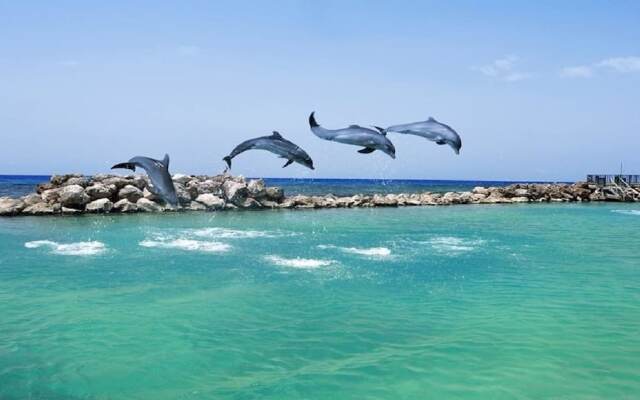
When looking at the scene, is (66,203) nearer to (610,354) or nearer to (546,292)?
(546,292)

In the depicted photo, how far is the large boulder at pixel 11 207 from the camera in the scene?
34469mm

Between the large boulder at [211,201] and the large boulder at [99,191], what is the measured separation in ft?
20.3

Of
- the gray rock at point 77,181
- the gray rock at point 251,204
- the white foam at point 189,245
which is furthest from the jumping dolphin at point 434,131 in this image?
the gray rock at point 77,181

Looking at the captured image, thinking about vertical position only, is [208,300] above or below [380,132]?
below

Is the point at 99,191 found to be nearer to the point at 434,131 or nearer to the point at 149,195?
the point at 149,195

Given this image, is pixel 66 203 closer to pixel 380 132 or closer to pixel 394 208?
pixel 394 208

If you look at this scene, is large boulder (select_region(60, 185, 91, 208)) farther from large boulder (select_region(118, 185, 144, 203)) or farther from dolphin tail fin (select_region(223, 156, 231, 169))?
dolphin tail fin (select_region(223, 156, 231, 169))

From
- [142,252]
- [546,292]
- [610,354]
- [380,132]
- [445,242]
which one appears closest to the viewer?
[380,132]

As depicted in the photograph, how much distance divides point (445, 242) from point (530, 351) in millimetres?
14766

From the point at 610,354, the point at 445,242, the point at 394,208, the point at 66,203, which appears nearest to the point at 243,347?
the point at 610,354

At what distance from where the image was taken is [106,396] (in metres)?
7.33

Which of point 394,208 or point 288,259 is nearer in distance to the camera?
point 288,259

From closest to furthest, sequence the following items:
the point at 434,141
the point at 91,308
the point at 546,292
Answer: the point at 434,141 → the point at 91,308 → the point at 546,292

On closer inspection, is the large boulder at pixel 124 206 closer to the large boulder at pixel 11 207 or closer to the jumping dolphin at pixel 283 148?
the large boulder at pixel 11 207
